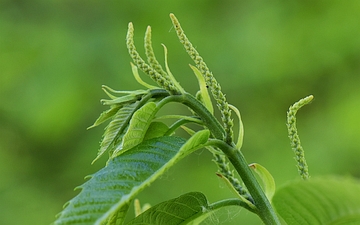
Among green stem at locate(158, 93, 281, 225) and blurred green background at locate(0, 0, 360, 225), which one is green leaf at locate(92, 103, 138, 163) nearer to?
green stem at locate(158, 93, 281, 225)

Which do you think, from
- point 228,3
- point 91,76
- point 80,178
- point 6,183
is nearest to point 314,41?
point 228,3

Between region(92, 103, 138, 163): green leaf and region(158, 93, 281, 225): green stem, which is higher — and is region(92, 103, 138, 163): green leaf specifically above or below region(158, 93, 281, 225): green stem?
above

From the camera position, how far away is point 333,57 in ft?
9.15

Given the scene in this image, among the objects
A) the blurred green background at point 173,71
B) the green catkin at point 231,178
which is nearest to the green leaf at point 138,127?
the green catkin at point 231,178

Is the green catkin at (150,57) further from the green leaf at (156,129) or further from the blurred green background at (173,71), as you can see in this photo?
the blurred green background at (173,71)

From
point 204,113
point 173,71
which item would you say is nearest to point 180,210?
point 204,113

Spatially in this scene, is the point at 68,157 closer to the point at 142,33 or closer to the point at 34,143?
the point at 34,143

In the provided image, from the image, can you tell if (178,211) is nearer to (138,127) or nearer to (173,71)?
(138,127)

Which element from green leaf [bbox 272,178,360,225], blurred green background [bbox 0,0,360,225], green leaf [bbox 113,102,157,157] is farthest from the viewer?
blurred green background [bbox 0,0,360,225]

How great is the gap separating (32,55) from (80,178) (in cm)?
77

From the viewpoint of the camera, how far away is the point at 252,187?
53 cm

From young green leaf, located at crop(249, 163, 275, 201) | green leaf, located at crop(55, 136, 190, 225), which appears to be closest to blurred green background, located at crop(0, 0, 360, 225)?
young green leaf, located at crop(249, 163, 275, 201)

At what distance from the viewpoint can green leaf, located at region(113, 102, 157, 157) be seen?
49 cm

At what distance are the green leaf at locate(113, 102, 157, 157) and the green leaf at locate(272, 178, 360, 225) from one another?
0.17 meters
